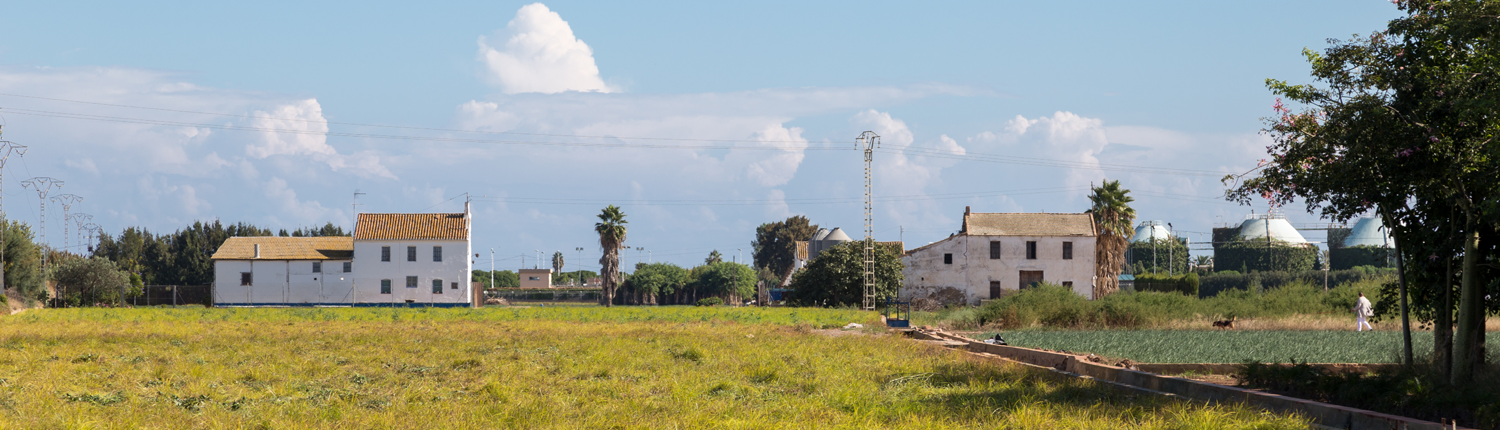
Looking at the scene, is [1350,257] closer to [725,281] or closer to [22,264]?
[725,281]

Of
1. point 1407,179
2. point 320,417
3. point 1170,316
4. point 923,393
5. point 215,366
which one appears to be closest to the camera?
point 320,417

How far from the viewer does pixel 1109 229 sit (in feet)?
222

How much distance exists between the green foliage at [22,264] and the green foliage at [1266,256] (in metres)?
102

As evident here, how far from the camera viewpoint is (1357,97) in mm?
15000

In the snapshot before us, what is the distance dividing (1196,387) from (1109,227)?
54193 mm

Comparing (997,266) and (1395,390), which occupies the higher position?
(997,266)

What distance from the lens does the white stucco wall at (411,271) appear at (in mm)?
76750

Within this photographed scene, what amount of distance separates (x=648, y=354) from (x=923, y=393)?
8.60 m

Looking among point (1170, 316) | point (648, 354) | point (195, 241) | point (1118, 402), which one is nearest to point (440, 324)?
point (648, 354)

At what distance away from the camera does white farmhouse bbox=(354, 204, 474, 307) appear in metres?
76.8

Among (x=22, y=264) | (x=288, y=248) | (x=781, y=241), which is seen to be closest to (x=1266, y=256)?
(x=781, y=241)

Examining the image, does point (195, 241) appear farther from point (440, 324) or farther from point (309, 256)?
point (440, 324)

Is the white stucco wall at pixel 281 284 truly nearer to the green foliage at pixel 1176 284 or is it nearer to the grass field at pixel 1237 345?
the green foliage at pixel 1176 284

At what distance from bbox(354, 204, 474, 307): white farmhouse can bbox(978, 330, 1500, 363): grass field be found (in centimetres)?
5235
